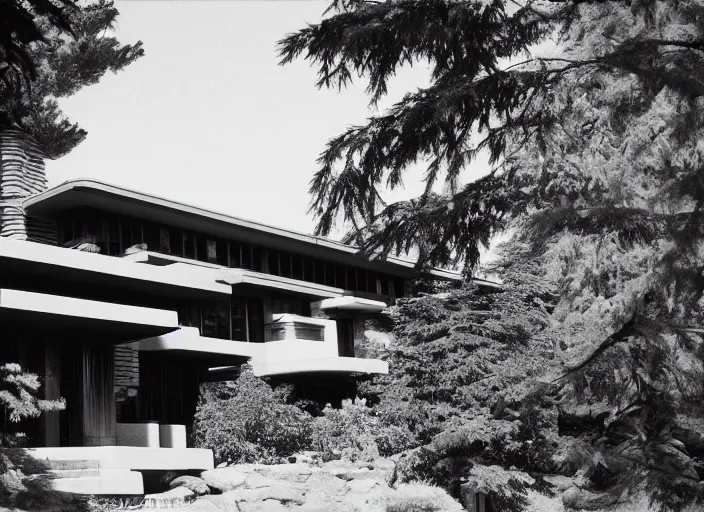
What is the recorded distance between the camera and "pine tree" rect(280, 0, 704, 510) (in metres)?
9.59

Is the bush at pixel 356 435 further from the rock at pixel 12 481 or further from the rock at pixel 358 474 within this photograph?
the rock at pixel 12 481

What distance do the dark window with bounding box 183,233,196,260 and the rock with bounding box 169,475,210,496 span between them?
9.56 m

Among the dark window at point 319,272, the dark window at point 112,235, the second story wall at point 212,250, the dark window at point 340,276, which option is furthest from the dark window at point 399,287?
the dark window at point 112,235

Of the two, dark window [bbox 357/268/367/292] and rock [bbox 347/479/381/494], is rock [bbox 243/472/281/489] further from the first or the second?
dark window [bbox 357/268/367/292]

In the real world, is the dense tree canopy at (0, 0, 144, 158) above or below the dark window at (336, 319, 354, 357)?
above

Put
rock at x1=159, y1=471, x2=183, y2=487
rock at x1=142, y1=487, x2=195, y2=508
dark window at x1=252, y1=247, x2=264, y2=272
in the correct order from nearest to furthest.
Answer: rock at x1=142, y1=487, x2=195, y2=508, rock at x1=159, y1=471, x2=183, y2=487, dark window at x1=252, y1=247, x2=264, y2=272

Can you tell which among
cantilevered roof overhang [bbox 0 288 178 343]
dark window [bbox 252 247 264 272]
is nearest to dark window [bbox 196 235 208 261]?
dark window [bbox 252 247 264 272]

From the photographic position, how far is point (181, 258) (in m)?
31.1

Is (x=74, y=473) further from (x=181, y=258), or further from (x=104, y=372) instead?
(x=181, y=258)

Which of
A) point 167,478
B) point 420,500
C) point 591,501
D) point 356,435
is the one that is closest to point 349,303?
point 356,435

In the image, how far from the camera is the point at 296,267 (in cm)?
3625

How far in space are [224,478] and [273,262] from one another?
503 inches

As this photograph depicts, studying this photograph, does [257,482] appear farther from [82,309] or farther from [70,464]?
[82,309]

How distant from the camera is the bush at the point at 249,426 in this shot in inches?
1031
